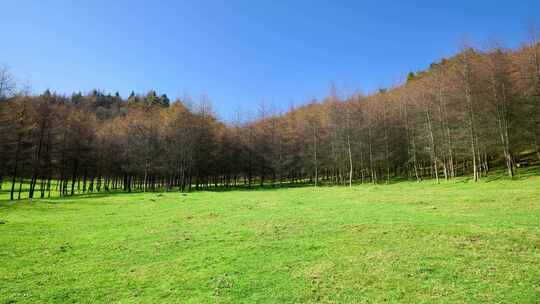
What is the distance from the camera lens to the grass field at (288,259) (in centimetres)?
727

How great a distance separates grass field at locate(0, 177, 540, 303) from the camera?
7273 mm

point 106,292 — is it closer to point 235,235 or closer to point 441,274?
→ point 235,235

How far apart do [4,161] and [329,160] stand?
51506mm

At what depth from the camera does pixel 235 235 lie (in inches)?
524

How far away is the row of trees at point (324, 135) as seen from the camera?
36625 mm

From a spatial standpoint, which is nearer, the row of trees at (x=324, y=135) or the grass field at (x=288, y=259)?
the grass field at (x=288, y=259)

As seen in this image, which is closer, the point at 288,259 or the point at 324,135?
the point at 288,259

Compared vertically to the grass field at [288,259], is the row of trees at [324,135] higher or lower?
higher

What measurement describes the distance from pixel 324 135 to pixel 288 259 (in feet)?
173

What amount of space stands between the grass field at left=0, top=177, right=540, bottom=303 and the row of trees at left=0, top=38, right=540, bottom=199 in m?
26.3

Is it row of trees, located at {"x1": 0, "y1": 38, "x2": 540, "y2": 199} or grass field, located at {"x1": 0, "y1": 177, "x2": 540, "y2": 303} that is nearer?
grass field, located at {"x1": 0, "y1": 177, "x2": 540, "y2": 303}

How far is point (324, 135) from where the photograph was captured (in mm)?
60969

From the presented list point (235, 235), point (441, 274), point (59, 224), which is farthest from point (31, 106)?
point (441, 274)

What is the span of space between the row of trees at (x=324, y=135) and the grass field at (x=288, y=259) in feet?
86.4
